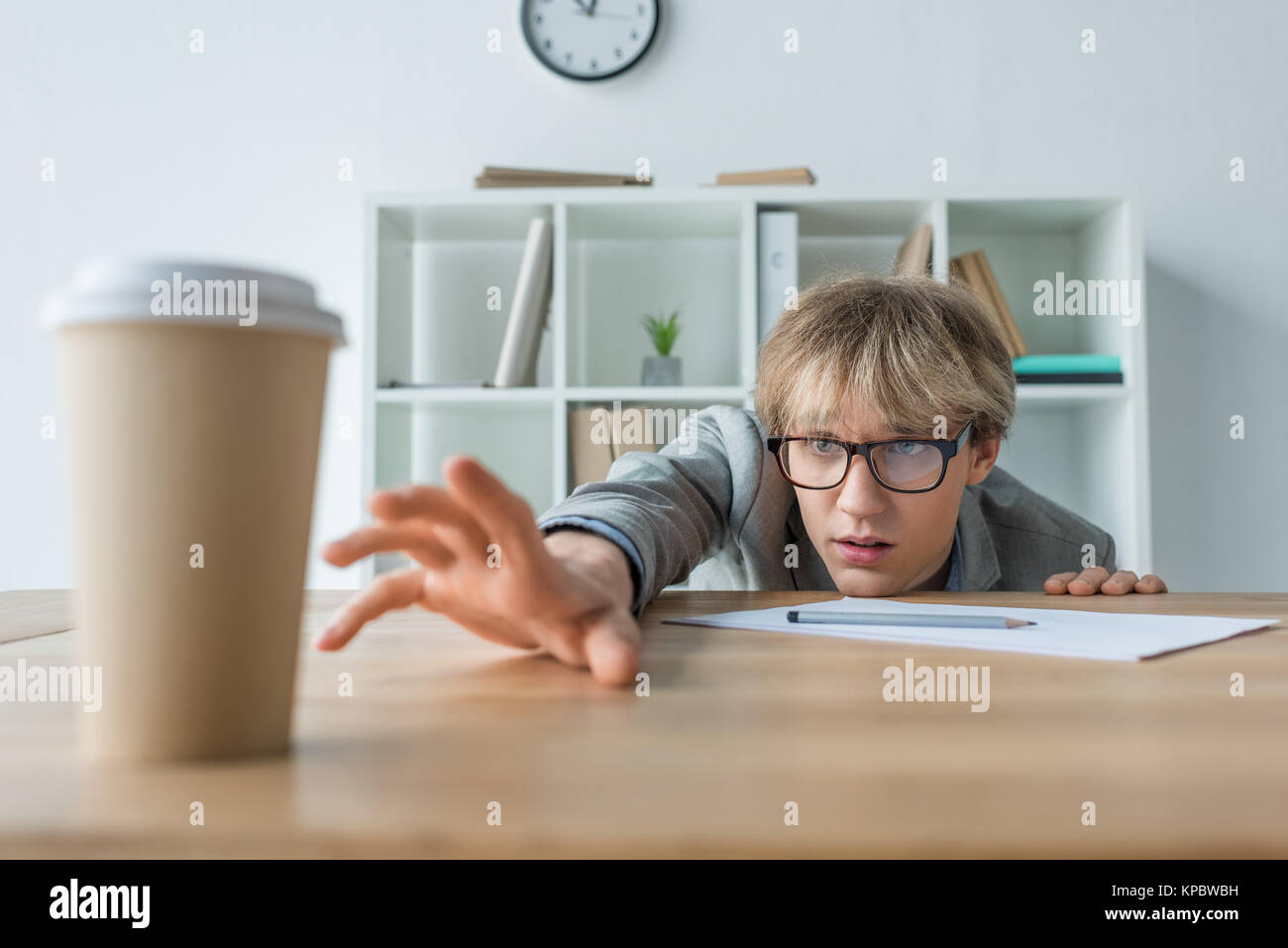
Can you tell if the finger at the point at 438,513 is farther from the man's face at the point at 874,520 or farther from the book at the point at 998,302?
the book at the point at 998,302

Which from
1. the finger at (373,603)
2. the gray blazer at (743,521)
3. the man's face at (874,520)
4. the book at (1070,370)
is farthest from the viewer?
the book at (1070,370)

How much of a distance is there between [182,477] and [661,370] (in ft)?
6.86

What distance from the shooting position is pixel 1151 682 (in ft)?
1.57

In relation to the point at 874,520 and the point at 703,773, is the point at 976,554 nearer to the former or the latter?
the point at 874,520

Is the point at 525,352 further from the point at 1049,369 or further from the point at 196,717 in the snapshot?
the point at 196,717

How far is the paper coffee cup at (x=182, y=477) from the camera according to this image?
11.1 inches

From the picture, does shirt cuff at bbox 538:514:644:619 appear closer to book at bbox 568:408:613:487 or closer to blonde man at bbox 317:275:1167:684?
blonde man at bbox 317:275:1167:684

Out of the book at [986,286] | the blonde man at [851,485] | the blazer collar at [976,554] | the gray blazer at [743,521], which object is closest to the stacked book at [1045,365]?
the book at [986,286]

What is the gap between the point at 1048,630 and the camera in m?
0.67

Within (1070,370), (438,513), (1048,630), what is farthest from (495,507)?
(1070,370)

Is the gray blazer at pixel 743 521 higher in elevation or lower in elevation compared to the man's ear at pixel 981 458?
lower

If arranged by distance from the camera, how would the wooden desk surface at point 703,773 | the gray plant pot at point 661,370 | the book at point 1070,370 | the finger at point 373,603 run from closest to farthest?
the wooden desk surface at point 703,773, the finger at point 373,603, the book at point 1070,370, the gray plant pot at point 661,370

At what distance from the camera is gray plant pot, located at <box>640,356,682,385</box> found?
236 centimetres

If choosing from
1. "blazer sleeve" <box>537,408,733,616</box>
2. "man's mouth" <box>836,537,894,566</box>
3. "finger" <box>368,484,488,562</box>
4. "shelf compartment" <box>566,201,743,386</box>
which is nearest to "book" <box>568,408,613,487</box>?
"shelf compartment" <box>566,201,743,386</box>
